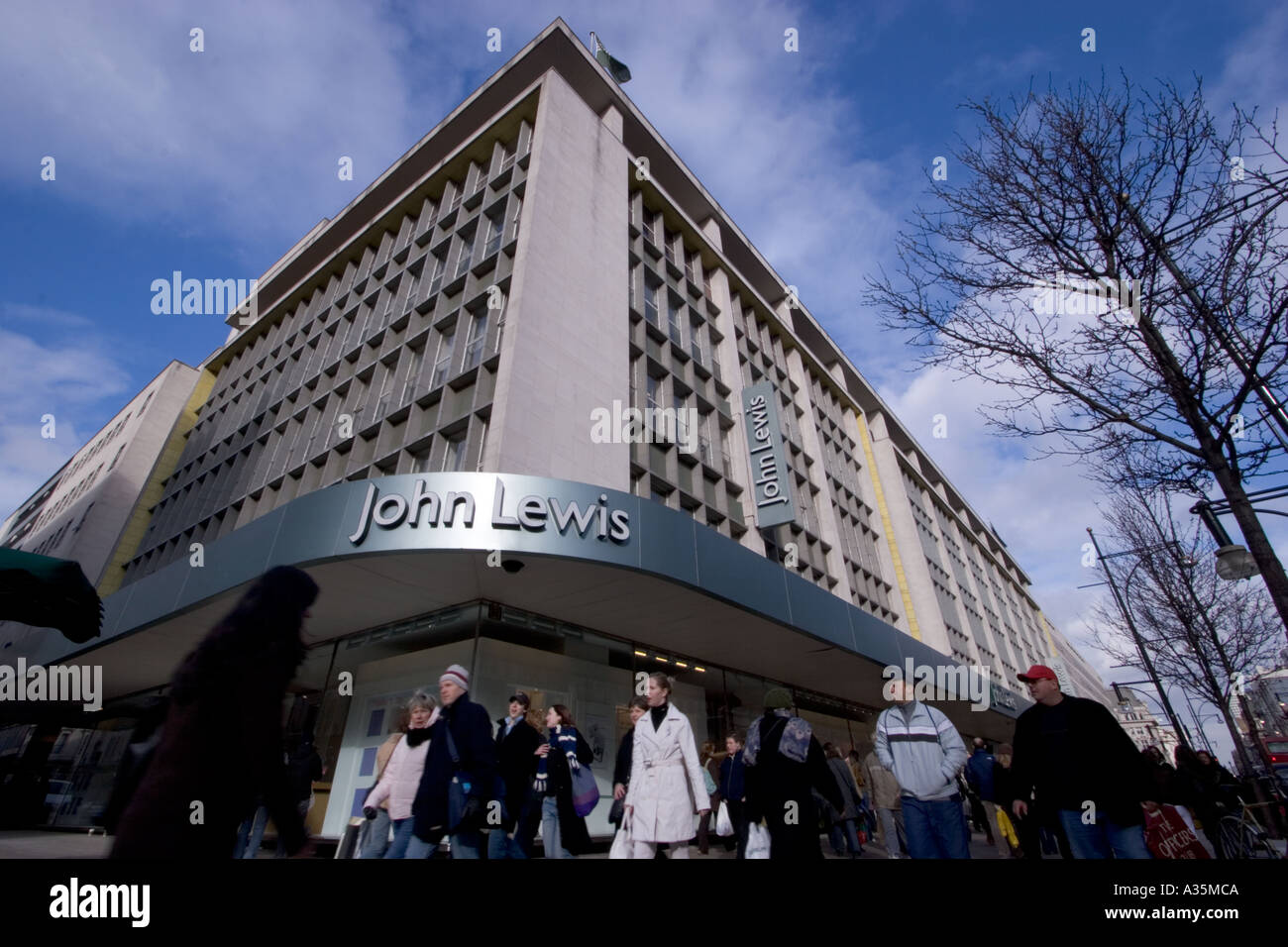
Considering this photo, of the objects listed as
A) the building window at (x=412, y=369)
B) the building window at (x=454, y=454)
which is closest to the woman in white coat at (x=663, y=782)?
the building window at (x=454, y=454)

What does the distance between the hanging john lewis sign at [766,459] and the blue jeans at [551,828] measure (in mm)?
11006

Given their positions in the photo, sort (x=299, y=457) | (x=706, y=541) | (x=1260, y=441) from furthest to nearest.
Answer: (x=299, y=457), (x=706, y=541), (x=1260, y=441)

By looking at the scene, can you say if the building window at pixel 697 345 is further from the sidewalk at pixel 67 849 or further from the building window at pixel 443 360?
the sidewalk at pixel 67 849

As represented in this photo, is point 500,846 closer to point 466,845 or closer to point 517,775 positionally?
point 517,775

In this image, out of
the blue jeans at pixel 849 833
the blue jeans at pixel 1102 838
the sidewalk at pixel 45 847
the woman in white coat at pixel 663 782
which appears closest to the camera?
the blue jeans at pixel 1102 838

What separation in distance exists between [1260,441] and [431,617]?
447 inches

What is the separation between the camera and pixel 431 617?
10.5m

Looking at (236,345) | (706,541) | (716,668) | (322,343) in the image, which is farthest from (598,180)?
(236,345)

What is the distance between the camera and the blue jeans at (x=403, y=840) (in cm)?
397

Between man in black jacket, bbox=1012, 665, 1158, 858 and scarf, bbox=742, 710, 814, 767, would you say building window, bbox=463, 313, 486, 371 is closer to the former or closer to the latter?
scarf, bbox=742, 710, 814, 767

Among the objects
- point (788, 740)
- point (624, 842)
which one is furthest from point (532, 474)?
point (788, 740)

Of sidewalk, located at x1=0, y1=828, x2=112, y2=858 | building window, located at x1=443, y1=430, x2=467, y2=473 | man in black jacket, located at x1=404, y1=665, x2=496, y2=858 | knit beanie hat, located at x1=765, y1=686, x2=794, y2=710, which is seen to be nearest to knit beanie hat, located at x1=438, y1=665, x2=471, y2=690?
man in black jacket, located at x1=404, y1=665, x2=496, y2=858

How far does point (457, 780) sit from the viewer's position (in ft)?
13.6
